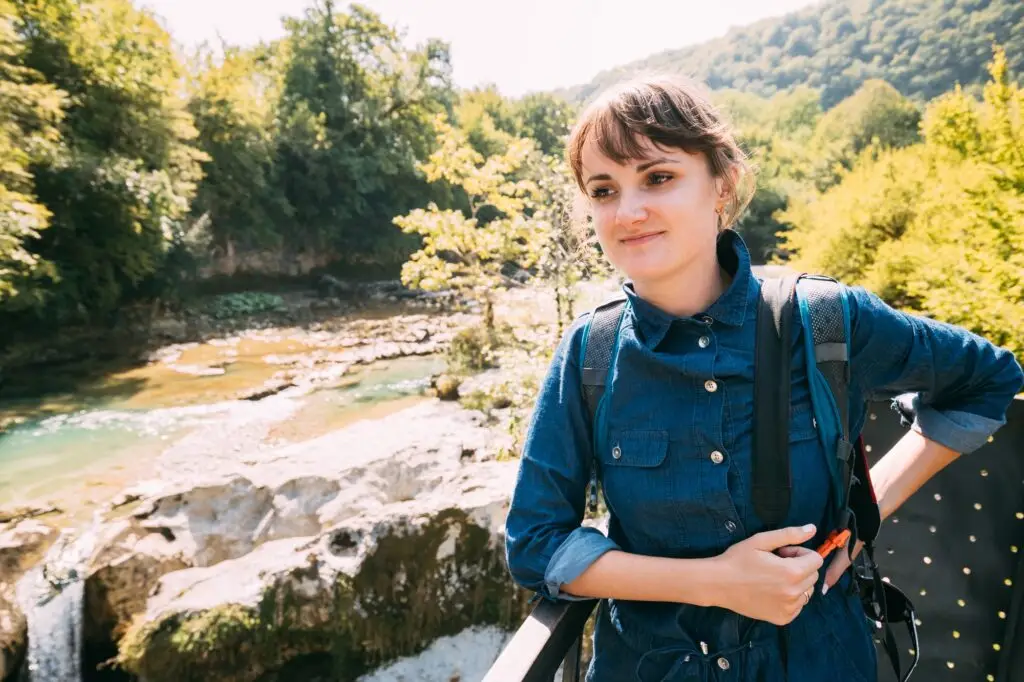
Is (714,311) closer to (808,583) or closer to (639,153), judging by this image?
(639,153)

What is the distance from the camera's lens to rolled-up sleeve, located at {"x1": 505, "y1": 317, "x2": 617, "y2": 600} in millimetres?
995

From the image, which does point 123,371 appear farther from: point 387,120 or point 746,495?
point 387,120

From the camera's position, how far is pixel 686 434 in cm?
104

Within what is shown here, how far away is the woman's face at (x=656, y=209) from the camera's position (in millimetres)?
1077

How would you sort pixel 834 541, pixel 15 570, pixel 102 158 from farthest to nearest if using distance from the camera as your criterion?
pixel 102 158, pixel 15 570, pixel 834 541

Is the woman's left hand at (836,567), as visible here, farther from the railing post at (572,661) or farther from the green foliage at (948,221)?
the green foliage at (948,221)

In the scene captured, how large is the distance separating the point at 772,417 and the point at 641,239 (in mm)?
382

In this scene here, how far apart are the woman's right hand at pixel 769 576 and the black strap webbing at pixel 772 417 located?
0.06m

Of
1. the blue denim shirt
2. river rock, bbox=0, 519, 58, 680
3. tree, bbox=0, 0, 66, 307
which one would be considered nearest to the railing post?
the blue denim shirt

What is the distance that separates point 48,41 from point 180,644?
47.2 ft

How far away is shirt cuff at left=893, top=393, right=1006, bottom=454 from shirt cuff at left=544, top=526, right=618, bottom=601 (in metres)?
0.74

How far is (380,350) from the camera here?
43.5ft

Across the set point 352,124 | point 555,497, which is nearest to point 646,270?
point 555,497

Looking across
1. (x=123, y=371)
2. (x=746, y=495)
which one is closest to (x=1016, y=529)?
(x=746, y=495)
